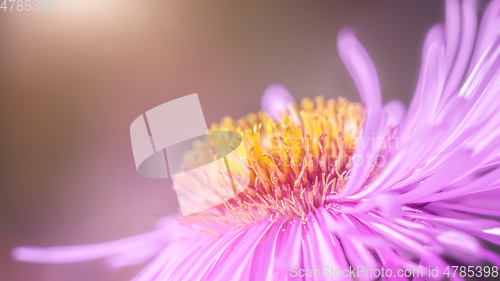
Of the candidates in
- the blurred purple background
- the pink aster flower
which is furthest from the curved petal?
the blurred purple background

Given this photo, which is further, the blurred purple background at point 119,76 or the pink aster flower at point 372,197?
the blurred purple background at point 119,76

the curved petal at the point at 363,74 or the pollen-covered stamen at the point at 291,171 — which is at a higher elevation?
the curved petal at the point at 363,74

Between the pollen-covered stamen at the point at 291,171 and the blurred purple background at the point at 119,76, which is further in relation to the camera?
the blurred purple background at the point at 119,76

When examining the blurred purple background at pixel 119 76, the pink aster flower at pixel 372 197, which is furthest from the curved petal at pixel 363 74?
the blurred purple background at pixel 119 76

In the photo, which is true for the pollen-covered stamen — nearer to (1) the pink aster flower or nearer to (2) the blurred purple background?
(1) the pink aster flower

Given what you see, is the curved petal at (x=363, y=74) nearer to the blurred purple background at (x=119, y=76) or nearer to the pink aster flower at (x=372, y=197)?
the pink aster flower at (x=372, y=197)

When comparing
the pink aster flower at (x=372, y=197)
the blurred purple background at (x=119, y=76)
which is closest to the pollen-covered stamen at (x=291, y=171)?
the pink aster flower at (x=372, y=197)
